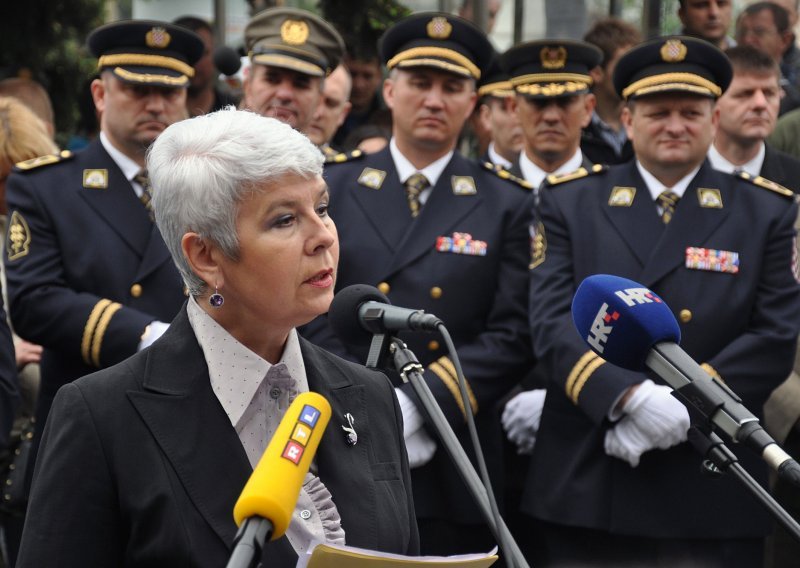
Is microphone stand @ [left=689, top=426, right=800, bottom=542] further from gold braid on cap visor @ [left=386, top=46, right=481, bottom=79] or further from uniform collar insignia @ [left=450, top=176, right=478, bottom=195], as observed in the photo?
gold braid on cap visor @ [left=386, top=46, right=481, bottom=79]

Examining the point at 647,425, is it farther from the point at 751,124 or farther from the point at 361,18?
the point at 361,18

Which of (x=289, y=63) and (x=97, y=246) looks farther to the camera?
(x=289, y=63)

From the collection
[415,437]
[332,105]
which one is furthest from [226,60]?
[415,437]

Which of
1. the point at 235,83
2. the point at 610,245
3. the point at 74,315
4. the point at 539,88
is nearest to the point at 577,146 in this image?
the point at 539,88

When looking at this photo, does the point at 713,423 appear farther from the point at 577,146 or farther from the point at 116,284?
the point at 577,146

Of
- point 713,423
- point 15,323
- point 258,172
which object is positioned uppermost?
point 258,172

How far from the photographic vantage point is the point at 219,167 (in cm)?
258

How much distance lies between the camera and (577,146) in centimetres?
624

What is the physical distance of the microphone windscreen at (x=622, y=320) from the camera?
8.29 feet

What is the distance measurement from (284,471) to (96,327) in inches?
117

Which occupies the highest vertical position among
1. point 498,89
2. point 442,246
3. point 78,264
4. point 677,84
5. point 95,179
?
point 677,84

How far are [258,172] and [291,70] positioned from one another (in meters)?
3.16

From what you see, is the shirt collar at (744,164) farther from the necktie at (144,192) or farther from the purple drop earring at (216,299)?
the purple drop earring at (216,299)

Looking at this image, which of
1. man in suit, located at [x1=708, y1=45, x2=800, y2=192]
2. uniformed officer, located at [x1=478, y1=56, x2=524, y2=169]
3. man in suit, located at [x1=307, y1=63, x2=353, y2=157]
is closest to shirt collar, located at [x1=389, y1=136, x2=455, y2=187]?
man in suit, located at [x1=307, y1=63, x2=353, y2=157]
